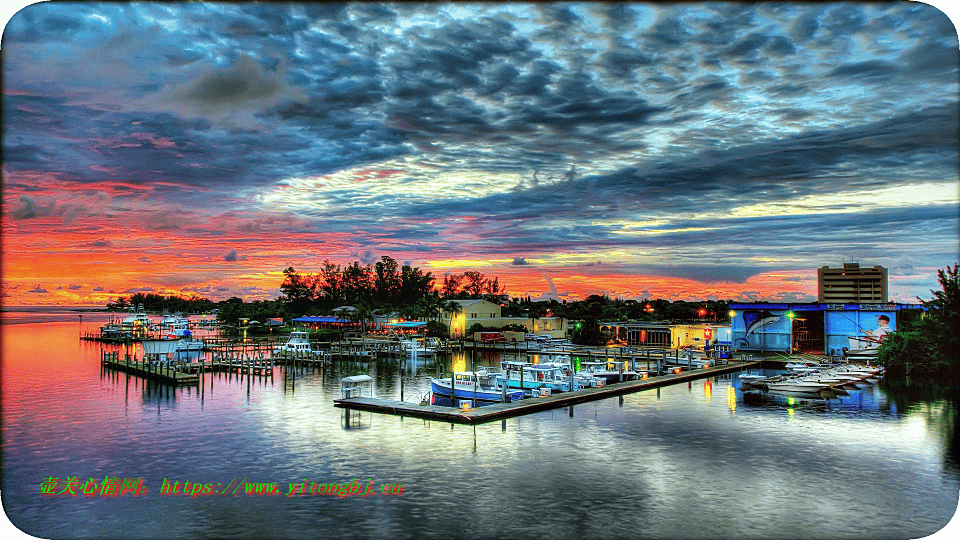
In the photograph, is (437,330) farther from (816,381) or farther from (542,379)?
(816,381)

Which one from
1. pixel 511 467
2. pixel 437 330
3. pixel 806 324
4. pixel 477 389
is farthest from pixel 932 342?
pixel 437 330

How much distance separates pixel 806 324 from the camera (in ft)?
230

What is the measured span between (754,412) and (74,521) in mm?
34135

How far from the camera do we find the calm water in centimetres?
1955

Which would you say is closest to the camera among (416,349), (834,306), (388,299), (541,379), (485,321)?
(541,379)

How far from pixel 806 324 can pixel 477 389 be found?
4449 centimetres

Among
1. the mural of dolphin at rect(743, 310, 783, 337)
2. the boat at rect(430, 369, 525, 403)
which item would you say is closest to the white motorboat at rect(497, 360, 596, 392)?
the boat at rect(430, 369, 525, 403)

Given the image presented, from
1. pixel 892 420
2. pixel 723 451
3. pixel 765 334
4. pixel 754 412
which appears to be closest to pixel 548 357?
pixel 765 334

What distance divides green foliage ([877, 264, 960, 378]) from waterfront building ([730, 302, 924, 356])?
11.8 feet

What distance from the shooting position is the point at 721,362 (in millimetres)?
61656

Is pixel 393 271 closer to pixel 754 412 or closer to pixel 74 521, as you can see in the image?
pixel 754 412

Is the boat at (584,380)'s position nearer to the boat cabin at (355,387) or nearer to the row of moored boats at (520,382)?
the row of moored boats at (520,382)

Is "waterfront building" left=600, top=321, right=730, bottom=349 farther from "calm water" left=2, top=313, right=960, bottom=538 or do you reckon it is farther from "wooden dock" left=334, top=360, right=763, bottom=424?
"calm water" left=2, top=313, right=960, bottom=538

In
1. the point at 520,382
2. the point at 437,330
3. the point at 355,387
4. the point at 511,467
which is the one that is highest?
the point at 437,330
